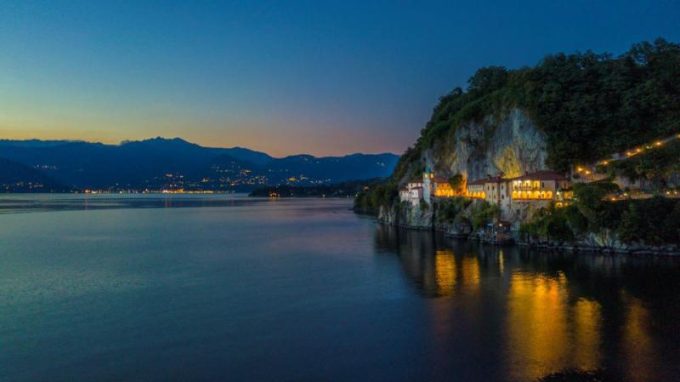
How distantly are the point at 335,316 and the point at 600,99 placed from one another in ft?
129

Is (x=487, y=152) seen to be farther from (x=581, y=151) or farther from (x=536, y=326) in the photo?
(x=536, y=326)

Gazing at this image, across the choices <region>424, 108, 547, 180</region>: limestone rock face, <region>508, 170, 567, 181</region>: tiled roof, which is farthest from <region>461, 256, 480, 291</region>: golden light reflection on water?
<region>424, 108, 547, 180</region>: limestone rock face

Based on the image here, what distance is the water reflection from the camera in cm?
1823

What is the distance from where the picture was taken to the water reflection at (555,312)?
59.8 feet

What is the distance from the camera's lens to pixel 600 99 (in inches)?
1951

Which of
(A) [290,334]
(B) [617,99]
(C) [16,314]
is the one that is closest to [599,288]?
(A) [290,334]

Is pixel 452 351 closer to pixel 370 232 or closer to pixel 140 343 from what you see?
pixel 140 343

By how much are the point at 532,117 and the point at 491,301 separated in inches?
1306

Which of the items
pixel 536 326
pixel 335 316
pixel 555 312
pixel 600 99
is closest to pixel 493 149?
pixel 600 99

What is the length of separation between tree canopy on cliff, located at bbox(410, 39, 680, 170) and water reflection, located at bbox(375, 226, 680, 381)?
14288mm

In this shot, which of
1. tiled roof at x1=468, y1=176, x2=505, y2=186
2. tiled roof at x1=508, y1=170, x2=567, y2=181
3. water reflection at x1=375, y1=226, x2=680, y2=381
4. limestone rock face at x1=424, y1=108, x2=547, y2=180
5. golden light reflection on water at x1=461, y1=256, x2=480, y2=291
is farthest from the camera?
limestone rock face at x1=424, y1=108, x2=547, y2=180

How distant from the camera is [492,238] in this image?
50.1m

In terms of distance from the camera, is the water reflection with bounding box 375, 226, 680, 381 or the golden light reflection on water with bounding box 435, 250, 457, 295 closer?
the water reflection with bounding box 375, 226, 680, 381

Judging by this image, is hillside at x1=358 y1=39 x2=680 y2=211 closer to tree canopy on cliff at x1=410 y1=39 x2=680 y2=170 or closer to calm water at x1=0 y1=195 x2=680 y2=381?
tree canopy on cliff at x1=410 y1=39 x2=680 y2=170
